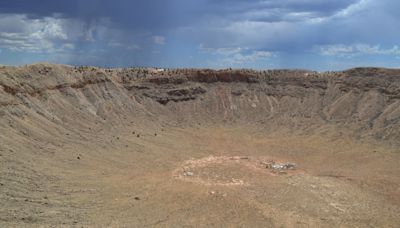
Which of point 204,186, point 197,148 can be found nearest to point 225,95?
point 197,148

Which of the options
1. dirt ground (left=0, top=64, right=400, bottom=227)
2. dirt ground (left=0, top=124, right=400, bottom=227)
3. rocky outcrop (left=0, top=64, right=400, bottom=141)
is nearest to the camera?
dirt ground (left=0, top=124, right=400, bottom=227)

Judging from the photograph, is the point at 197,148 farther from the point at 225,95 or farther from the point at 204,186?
the point at 225,95

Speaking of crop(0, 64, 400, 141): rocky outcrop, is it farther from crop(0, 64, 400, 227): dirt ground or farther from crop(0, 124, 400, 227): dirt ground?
crop(0, 124, 400, 227): dirt ground

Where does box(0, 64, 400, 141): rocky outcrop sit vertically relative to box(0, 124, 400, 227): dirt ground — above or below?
above

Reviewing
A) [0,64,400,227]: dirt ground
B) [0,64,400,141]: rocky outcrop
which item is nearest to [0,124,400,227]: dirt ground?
[0,64,400,227]: dirt ground

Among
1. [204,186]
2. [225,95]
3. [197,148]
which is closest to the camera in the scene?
[204,186]

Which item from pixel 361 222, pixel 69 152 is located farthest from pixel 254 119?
pixel 361 222

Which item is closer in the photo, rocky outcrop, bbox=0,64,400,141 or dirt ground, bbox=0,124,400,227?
dirt ground, bbox=0,124,400,227

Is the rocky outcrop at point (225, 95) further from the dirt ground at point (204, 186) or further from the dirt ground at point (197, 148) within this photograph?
the dirt ground at point (204, 186)

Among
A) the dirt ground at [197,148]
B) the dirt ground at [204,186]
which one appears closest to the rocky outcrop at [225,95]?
the dirt ground at [197,148]

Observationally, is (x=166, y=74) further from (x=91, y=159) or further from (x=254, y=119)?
(x=91, y=159)

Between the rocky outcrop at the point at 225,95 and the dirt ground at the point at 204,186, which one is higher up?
the rocky outcrop at the point at 225,95
